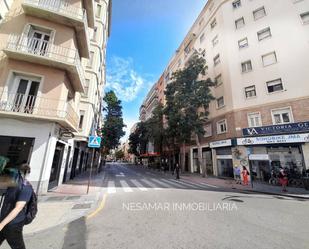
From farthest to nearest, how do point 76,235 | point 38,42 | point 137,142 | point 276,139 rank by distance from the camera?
point 137,142 < point 276,139 < point 38,42 < point 76,235

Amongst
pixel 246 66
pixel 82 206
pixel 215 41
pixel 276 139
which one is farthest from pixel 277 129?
pixel 82 206

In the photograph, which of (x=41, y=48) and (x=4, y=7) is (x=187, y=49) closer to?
(x=41, y=48)

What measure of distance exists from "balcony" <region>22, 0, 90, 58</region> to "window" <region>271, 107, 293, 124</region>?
1772cm

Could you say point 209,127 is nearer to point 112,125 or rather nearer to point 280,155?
point 280,155

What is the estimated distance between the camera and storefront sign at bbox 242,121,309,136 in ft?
47.4

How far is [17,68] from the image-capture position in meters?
9.23

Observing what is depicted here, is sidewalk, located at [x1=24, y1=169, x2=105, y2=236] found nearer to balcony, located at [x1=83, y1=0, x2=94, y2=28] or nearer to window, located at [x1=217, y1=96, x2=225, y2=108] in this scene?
balcony, located at [x1=83, y1=0, x2=94, y2=28]

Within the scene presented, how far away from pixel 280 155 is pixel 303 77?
7409mm

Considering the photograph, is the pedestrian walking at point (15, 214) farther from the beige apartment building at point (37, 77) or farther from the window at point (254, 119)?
the window at point (254, 119)

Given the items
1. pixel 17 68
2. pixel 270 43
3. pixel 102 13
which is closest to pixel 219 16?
pixel 270 43

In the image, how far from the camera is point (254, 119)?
17.7 meters

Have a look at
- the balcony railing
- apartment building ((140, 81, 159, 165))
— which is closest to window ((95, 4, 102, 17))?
the balcony railing

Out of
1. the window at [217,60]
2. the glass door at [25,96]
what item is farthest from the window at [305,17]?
the glass door at [25,96]

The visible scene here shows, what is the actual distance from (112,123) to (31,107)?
19.1 m
